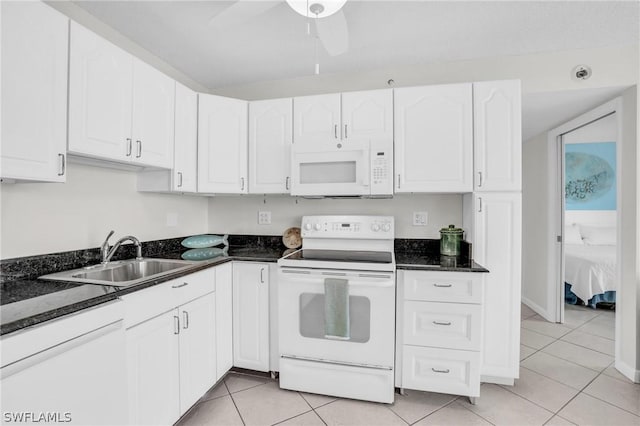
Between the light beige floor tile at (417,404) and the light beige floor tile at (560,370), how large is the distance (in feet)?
2.89

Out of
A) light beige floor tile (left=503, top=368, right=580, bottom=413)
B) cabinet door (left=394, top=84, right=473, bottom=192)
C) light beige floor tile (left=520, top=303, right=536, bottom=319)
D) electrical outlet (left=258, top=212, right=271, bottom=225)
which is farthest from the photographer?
light beige floor tile (left=520, top=303, right=536, bottom=319)

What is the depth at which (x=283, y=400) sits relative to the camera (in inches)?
77.5

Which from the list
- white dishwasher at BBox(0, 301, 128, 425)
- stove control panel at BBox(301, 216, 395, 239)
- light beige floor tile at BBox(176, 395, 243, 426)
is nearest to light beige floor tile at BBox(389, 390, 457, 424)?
light beige floor tile at BBox(176, 395, 243, 426)

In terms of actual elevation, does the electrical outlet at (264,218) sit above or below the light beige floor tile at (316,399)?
above

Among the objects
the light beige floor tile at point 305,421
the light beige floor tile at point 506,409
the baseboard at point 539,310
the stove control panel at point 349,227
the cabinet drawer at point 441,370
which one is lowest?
the light beige floor tile at point 305,421

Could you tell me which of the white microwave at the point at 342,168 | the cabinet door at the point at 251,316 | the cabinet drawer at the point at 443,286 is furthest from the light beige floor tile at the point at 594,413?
the cabinet door at the point at 251,316

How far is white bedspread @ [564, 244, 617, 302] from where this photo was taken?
346 cm

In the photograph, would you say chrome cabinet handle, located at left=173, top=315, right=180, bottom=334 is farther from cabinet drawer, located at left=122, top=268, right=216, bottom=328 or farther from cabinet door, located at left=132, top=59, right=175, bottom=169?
cabinet door, located at left=132, top=59, right=175, bottom=169

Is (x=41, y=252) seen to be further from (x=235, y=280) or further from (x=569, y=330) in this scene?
(x=569, y=330)

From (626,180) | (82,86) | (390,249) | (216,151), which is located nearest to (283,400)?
(390,249)

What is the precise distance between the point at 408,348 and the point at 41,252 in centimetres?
221

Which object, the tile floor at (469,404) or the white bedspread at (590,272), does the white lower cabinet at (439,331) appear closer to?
the tile floor at (469,404)

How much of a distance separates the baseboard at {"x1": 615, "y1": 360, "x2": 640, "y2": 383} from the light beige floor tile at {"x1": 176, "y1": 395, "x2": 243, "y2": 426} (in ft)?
9.16

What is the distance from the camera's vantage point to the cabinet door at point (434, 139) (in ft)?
6.89
